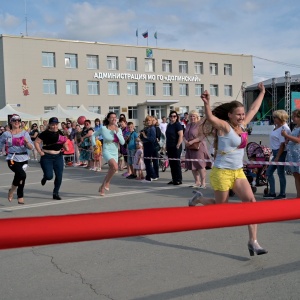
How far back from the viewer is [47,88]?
51.8 m

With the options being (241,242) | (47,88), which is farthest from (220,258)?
(47,88)

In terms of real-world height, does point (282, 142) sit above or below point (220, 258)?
above

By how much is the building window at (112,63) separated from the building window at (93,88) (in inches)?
108

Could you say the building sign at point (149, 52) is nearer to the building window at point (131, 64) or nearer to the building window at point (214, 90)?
the building window at point (131, 64)

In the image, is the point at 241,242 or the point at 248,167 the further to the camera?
the point at 248,167

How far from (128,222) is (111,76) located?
2158 inches

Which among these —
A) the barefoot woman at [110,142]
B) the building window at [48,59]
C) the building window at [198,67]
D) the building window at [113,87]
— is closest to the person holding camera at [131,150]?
the barefoot woman at [110,142]

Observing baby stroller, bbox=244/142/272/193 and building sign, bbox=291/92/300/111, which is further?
building sign, bbox=291/92/300/111

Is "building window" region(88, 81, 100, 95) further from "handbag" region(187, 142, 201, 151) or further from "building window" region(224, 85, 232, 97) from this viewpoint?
"handbag" region(187, 142, 201, 151)

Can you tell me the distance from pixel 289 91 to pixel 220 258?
3065cm

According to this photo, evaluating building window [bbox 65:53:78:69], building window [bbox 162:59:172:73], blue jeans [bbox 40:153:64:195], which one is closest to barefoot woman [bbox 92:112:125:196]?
blue jeans [bbox 40:153:64:195]

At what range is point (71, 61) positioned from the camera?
2108 inches

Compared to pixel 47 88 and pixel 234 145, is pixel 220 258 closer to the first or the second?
pixel 234 145

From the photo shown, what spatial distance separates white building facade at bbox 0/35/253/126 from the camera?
164ft
